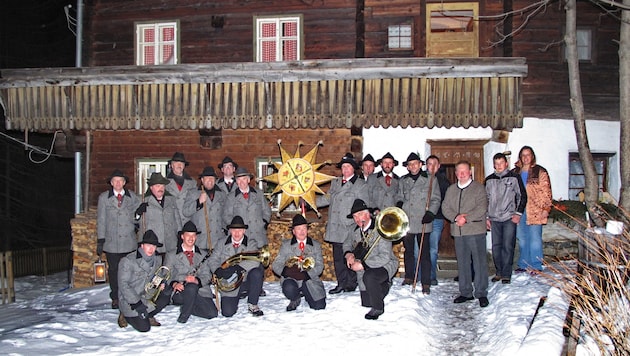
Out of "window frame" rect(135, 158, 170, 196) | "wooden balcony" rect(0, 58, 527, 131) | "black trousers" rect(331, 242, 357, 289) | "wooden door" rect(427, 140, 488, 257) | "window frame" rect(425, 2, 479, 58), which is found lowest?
"black trousers" rect(331, 242, 357, 289)

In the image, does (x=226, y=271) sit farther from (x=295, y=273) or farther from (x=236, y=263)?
(x=295, y=273)

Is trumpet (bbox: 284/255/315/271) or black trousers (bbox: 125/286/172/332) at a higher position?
trumpet (bbox: 284/255/315/271)

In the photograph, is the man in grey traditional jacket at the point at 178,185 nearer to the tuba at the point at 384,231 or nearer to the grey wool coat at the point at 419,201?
the tuba at the point at 384,231

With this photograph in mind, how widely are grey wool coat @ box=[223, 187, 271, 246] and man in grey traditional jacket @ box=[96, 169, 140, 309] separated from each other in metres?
1.68

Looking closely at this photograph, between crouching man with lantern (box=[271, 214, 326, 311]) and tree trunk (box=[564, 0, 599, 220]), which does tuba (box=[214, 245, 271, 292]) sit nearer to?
crouching man with lantern (box=[271, 214, 326, 311])

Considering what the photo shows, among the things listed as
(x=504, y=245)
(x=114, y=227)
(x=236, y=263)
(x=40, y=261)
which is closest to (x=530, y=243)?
(x=504, y=245)

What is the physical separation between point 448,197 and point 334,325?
291 centimetres

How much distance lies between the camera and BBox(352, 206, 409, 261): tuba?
8766mm

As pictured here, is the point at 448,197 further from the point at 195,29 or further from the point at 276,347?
the point at 195,29

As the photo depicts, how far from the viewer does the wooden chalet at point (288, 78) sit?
12102mm

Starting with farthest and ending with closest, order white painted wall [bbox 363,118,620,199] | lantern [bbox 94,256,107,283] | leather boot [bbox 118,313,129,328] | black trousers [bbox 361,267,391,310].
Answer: white painted wall [bbox 363,118,620,199] → lantern [bbox 94,256,107,283] → leather boot [bbox 118,313,129,328] → black trousers [bbox 361,267,391,310]

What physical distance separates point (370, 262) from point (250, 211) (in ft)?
8.06

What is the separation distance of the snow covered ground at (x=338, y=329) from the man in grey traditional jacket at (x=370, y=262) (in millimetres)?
247

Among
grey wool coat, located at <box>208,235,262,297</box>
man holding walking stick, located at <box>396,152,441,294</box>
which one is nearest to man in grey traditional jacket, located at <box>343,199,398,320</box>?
man holding walking stick, located at <box>396,152,441,294</box>
